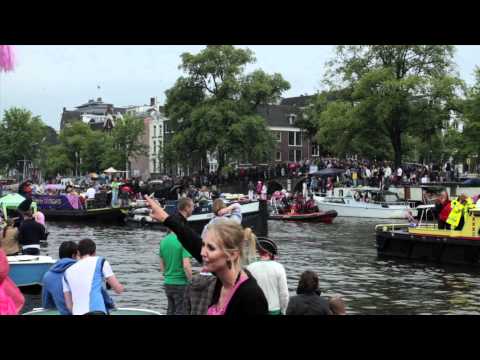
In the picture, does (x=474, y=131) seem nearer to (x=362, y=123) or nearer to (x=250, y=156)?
(x=362, y=123)

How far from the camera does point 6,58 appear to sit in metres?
6.94

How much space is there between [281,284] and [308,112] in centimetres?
8002

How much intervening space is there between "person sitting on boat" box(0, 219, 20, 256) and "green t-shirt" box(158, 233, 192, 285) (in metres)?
8.59

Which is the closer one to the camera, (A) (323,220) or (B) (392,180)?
(A) (323,220)

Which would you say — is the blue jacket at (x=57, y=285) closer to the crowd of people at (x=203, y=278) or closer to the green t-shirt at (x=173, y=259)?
the crowd of people at (x=203, y=278)

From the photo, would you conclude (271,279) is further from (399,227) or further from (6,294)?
(399,227)

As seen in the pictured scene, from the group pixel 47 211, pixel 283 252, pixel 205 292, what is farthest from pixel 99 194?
pixel 205 292

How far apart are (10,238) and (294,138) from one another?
78.3 meters

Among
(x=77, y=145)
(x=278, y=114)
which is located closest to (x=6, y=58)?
(x=278, y=114)

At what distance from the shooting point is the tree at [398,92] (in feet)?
194

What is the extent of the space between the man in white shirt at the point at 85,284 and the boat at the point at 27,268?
933 cm

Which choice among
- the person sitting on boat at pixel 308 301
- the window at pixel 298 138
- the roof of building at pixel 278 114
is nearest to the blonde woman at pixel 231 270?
the person sitting on boat at pixel 308 301
